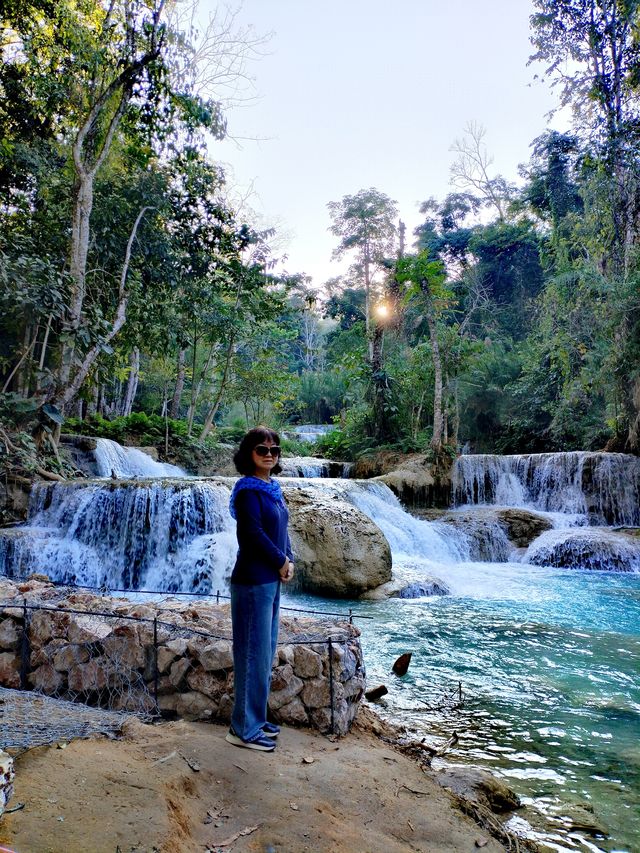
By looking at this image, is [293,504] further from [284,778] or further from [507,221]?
[507,221]

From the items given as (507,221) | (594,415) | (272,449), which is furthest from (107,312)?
(507,221)

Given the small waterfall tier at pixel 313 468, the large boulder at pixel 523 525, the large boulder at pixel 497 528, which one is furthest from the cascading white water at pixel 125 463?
the large boulder at pixel 523 525

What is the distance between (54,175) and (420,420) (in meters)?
13.7

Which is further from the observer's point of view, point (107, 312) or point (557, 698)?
point (107, 312)

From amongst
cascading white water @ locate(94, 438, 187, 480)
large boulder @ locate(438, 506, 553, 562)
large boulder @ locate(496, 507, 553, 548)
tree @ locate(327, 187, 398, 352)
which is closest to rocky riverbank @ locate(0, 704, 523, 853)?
large boulder @ locate(438, 506, 553, 562)

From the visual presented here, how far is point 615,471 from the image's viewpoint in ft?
44.2

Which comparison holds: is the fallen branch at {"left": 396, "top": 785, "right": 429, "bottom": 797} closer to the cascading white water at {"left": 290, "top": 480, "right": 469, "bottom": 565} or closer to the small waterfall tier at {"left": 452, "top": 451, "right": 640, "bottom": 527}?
the cascading white water at {"left": 290, "top": 480, "right": 469, "bottom": 565}

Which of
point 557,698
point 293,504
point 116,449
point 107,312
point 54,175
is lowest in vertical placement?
point 557,698

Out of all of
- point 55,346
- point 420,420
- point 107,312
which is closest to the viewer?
point 55,346

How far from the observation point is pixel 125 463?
13.3m

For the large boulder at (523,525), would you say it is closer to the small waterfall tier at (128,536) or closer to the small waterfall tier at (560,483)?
the small waterfall tier at (560,483)

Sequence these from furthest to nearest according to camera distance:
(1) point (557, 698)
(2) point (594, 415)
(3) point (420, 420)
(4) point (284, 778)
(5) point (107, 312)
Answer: (3) point (420, 420)
(2) point (594, 415)
(5) point (107, 312)
(1) point (557, 698)
(4) point (284, 778)

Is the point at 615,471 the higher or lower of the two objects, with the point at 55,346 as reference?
lower

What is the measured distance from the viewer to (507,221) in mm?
26531
